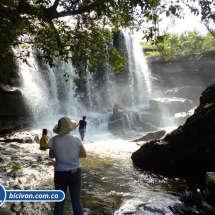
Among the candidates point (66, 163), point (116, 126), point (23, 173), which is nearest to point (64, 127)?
point (66, 163)

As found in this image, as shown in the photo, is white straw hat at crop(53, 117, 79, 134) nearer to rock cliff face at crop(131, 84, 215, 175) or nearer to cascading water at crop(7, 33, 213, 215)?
cascading water at crop(7, 33, 213, 215)

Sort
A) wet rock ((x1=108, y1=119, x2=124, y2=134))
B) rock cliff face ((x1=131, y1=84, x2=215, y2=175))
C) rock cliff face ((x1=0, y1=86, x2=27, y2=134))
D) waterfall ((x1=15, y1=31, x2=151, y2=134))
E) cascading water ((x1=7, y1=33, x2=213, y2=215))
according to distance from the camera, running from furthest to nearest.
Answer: waterfall ((x1=15, y1=31, x2=151, y2=134))
wet rock ((x1=108, y1=119, x2=124, y2=134))
rock cliff face ((x1=0, y1=86, x2=27, y2=134))
rock cliff face ((x1=131, y1=84, x2=215, y2=175))
cascading water ((x1=7, y1=33, x2=213, y2=215))

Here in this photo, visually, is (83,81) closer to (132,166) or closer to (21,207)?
(132,166)

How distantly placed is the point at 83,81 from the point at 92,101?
9.52 feet

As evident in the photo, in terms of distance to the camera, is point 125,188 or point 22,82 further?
point 22,82

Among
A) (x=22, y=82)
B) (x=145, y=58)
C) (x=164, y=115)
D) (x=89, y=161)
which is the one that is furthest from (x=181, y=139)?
(x=145, y=58)

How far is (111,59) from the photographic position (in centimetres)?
947

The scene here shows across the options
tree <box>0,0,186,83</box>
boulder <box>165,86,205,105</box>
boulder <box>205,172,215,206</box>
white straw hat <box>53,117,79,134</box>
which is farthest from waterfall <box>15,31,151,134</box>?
white straw hat <box>53,117,79,134</box>

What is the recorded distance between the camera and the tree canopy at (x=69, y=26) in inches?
209

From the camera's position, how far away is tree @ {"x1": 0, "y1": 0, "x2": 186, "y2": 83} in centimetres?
531

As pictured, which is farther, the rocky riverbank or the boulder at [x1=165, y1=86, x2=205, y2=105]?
the boulder at [x1=165, y1=86, x2=205, y2=105]

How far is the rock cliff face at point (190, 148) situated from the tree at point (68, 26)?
309cm

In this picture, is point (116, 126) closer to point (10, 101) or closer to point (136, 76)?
point (10, 101)

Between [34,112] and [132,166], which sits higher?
[34,112]
